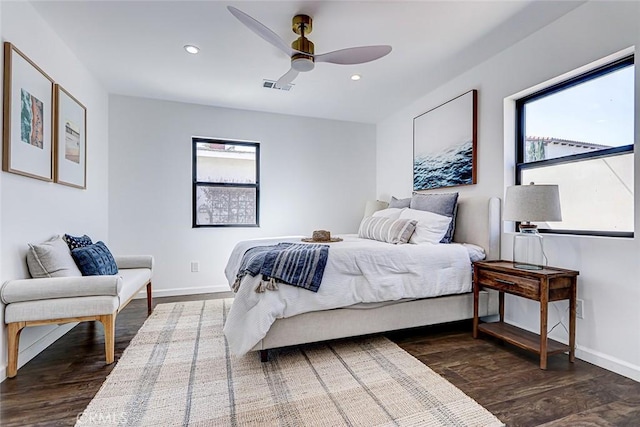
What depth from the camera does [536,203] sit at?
2.20 m

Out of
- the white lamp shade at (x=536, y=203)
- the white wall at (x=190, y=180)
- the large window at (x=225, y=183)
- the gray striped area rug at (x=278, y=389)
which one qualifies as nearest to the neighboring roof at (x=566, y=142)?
the white lamp shade at (x=536, y=203)

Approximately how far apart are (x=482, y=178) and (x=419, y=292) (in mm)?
1420

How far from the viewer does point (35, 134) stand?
2.34m

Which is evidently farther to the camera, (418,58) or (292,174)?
(292,174)

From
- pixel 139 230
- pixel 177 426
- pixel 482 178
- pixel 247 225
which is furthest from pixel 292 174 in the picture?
pixel 177 426

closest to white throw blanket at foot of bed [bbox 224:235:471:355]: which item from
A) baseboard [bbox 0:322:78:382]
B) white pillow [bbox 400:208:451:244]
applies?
white pillow [bbox 400:208:451:244]

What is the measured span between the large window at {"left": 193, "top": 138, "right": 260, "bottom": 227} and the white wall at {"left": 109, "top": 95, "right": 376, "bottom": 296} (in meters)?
0.10

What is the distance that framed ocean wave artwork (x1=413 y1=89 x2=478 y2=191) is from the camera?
10.6ft

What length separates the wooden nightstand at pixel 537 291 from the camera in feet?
6.84

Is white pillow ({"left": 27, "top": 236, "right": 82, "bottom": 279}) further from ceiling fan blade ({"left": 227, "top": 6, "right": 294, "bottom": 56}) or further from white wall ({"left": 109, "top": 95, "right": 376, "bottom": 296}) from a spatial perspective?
ceiling fan blade ({"left": 227, "top": 6, "right": 294, "bottom": 56})

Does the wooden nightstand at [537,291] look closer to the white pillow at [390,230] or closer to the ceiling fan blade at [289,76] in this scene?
the white pillow at [390,230]

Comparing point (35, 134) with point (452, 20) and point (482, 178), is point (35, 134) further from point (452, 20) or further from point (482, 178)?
point (482, 178)

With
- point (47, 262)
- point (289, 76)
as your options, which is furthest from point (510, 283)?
point (47, 262)

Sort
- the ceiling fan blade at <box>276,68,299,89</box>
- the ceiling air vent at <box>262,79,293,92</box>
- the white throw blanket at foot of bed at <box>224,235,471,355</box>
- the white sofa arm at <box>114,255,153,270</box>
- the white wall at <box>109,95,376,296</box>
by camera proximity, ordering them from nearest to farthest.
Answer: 1. the white throw blanket at foot of bed at <box>224,235,471,355</box>
2. the ceiling fan blade at <box>276,68,299,89</box>
3. the white sofa arm at <box>114,255,153,270</box>
4. the ceiling air vent at <box>262,79,293,92</box>
5. the white wall at <box>109,95,376,296</box>
